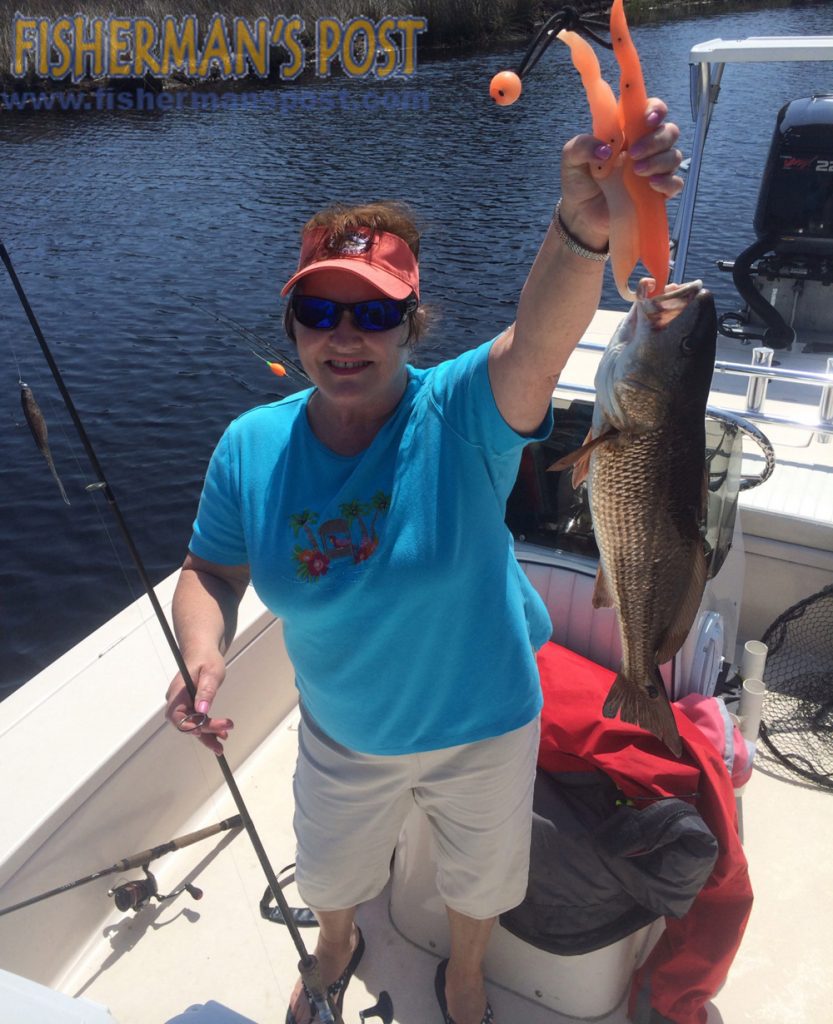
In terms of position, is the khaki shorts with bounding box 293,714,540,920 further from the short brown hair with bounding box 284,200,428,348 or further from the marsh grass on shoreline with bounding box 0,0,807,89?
the marsh grass on shoreline with bounding box 0,0,807,89

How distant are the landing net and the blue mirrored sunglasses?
234cm

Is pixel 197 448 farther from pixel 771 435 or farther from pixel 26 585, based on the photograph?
pixel 771 435

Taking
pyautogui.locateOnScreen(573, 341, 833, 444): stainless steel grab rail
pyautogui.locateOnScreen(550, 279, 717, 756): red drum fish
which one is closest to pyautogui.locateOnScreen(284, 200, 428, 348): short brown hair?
pyautogui.locateOnScreen(550, 279, 717, 756): red drum fish

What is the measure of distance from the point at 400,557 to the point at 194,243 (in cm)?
1370

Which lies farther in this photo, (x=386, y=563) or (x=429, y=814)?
(x=429, y=814)

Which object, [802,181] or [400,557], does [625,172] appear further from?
[802,181]

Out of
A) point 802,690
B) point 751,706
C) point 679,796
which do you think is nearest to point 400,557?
point 679,796

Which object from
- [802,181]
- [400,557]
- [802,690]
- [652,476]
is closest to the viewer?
[652,476]

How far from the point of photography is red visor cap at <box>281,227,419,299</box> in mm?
1680

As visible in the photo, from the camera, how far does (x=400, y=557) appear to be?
1657 millimetres

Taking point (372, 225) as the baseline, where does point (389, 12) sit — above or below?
above

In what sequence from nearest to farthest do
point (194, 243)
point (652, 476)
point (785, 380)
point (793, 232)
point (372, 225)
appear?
point (652, 476), point (372, 225), point (785, 380), point (793, 232), point (194, 243)

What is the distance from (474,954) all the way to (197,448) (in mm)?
7897

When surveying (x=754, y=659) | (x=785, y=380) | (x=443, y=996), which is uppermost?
(x=785, y=380)
